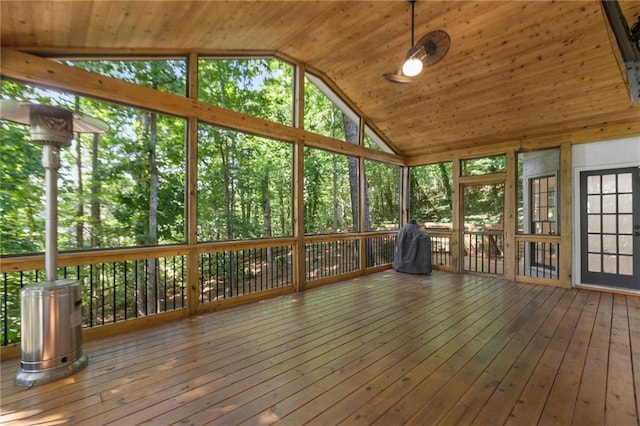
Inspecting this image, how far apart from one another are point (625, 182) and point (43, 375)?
735 cm

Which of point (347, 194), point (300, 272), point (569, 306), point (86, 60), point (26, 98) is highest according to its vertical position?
point (86, 60)

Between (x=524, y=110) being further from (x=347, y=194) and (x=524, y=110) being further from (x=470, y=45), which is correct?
(x=347, y=194)

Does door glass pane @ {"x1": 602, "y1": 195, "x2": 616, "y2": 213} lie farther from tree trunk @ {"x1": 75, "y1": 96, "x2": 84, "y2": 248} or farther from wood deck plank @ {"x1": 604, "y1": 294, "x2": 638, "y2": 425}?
tree trunk @ {"x1": 75, "y1": 96, "x2": 84, "y2": 248}

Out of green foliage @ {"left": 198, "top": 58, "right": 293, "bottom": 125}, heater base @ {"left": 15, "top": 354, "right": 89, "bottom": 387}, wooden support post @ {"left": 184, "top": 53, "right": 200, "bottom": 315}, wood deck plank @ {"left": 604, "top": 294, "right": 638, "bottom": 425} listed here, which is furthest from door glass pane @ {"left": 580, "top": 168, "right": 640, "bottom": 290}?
heater base @ {"left": 15, "top": 354, "right": 89, "bottom": 387}

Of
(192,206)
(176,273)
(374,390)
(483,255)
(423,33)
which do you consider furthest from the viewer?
(483,255)

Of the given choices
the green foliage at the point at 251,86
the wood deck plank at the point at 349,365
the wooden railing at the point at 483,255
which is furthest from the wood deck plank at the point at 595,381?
the green foliage at the point at 251,86

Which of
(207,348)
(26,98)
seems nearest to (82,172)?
(26,98)

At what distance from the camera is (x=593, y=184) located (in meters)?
4.94

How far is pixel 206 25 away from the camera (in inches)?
127

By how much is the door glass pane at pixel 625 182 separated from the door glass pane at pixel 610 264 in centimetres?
104

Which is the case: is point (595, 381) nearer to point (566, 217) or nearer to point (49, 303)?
point (566, 217)

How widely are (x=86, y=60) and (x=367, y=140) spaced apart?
488 cm

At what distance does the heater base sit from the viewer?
2.15 metres

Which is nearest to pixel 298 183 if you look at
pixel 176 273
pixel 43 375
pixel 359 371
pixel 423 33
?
pixel 176 273
